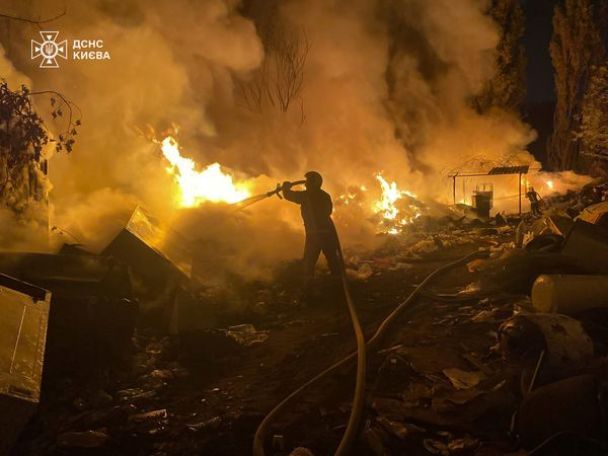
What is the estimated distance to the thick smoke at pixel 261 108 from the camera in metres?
8.39

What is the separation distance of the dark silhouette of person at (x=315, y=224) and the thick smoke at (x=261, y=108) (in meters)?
1.35

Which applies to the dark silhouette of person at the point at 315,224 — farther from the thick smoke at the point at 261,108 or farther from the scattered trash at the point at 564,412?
the scattered trash at the point at 564,412

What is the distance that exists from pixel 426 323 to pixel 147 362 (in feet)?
9.84

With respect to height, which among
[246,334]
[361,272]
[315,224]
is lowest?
[246,334]

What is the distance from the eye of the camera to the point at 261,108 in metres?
17.8

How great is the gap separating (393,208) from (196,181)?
713cm

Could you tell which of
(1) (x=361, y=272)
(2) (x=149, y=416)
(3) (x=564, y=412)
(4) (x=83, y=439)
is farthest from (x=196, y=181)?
(3) (x=564, y=412)

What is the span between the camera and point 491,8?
69.2ft

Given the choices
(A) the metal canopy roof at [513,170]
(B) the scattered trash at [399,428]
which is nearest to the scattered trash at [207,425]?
(B) the scattered trash at [399,428]

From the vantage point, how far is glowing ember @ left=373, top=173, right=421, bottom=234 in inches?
523

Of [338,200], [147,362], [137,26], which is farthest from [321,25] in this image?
[147,362]

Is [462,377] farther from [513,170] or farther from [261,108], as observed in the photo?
[261,108]

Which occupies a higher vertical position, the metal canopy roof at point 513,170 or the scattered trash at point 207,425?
the metal canopy roof at point 513,170

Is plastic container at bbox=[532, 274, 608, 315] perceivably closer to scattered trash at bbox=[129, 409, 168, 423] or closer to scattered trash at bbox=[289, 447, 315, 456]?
scattered trash at bbox=[289, 447, 315, 456]
